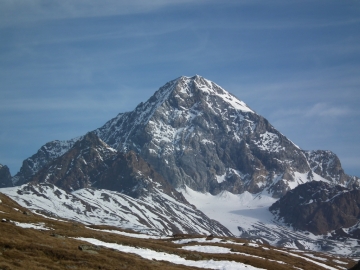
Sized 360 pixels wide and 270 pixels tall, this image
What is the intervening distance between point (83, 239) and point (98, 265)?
23122 mm

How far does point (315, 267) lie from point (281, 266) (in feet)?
69.9

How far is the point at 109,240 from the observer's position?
275 feet

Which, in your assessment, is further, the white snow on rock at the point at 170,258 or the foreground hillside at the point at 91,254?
the white snow on rock at the point at 170,258

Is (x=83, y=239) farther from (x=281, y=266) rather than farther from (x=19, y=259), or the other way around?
(x=281, y=266)

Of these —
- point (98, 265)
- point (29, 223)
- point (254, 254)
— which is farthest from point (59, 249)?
point (254, 254)

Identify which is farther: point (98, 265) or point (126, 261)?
point (126, 261)

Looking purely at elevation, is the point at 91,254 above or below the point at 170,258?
below

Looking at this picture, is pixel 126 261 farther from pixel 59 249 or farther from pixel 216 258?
pixel 216 258

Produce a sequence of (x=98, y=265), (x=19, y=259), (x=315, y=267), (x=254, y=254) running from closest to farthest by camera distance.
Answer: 1. (x=19, y=259)
2. (x=98, y=265)
3. (x=254, y=254)
4. (x=315, y=267)

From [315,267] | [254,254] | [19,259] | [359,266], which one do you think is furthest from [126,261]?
[315,267]

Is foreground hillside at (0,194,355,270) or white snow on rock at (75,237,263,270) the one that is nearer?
foreground hillside at (0,194,355,270)

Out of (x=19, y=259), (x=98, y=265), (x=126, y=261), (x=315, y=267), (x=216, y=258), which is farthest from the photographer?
(x=315, y=267)

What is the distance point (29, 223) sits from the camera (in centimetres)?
8781

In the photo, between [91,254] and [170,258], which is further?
[170,258]
